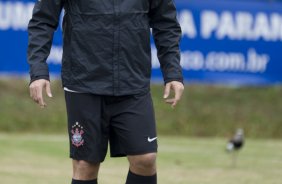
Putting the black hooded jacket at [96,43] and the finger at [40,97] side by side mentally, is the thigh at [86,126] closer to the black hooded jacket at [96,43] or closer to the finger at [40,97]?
the black hooded jacket at [96,43]

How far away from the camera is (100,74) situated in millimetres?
5395

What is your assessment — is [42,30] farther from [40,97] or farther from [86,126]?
[86,126]

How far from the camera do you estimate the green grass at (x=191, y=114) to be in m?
13.7

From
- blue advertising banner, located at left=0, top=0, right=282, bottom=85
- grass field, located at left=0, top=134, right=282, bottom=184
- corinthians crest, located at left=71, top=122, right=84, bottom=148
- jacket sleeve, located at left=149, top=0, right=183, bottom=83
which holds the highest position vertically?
jacket sleeve, located at left=149, top=0, right=183, bottom=83

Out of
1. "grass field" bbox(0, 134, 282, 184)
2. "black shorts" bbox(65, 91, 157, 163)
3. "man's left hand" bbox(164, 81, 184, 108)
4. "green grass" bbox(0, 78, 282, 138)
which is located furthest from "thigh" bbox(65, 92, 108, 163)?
"green grass" bbox(0, 78, 282, 138)

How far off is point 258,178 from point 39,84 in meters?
4.24

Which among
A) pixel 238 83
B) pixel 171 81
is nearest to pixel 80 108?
pixel 171 81

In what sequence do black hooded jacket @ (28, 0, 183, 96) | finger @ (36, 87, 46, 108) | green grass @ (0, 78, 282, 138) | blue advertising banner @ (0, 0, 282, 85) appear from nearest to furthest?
finger @ (36, 87, 46, 108), black hooded jacket @ (28, 0, 183, 96), blue advertising banner @ (0, 0, 282, 85), green grass @ (0, 78, 282, 138)

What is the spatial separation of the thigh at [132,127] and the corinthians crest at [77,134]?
20cm

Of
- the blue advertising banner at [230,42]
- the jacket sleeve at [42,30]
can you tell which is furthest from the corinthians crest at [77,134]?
the blue advertising banner at [230,42]

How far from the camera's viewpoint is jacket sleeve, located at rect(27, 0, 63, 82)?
Result: 5.40 m

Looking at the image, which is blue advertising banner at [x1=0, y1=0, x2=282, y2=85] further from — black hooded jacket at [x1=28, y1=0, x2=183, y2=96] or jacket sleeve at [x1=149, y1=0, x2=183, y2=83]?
black hooded jacket at [x1=28, y1=0, x2=183, y2=96]

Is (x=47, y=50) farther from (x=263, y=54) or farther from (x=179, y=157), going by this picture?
(x=263, y=54)

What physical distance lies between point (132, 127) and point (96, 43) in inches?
21.4
